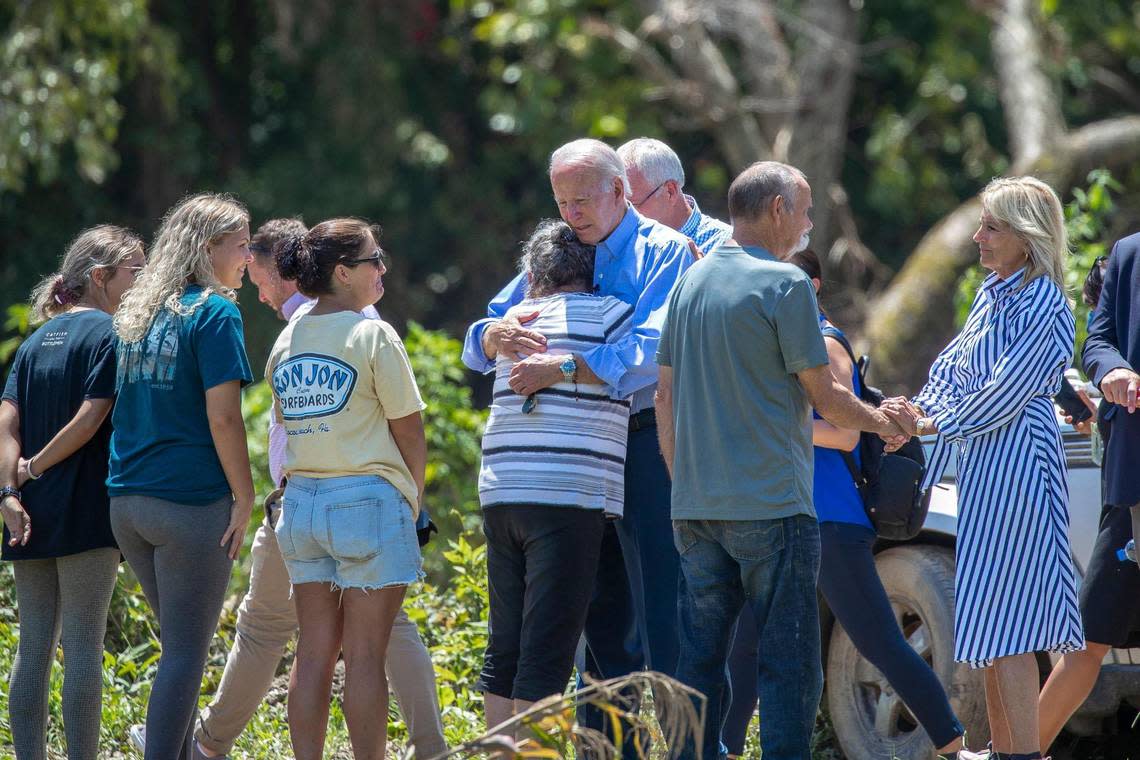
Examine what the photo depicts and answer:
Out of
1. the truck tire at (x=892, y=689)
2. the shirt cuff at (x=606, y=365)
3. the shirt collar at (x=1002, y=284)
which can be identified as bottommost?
the truck tire at (x=892, y=689)

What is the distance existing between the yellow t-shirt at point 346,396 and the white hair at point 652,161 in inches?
47.9

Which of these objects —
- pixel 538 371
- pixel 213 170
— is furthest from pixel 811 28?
pixel 538 371

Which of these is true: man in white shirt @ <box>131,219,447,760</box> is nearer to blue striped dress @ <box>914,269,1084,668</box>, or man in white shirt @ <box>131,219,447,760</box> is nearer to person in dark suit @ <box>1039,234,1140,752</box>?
blue striped dress @ <box>914,269,1084,668</box>

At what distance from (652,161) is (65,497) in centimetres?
213

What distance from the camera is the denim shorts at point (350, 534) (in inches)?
155

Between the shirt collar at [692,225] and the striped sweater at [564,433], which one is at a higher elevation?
the shirt collar at [692,225]

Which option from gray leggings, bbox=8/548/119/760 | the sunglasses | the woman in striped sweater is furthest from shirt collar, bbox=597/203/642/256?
gray leggings, bbox=8/548/119/760

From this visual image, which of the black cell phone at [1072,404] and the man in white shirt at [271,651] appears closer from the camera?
the man in white shirt at [271,651]

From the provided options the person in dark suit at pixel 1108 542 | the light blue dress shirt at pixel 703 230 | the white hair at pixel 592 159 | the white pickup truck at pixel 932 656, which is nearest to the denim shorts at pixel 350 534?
the white hair at pixel 592 159

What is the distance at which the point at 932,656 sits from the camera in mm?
4945

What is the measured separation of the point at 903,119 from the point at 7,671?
35.5ft

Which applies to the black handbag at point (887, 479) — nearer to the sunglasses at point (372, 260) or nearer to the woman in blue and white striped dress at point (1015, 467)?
the woman in blue and white striped dress at point (1015, 467)

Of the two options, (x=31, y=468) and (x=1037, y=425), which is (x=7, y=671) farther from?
(x=1037, y=425)

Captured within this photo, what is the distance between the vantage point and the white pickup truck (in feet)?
15.5
